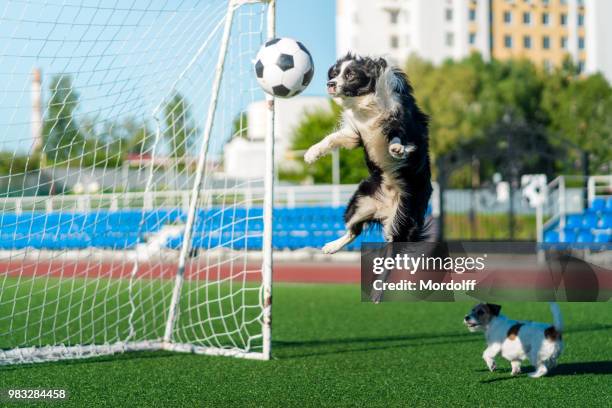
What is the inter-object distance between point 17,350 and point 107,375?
3.93ft

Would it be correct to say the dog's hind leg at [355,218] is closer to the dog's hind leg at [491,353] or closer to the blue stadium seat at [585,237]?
the dog's hind leg at [491,353]

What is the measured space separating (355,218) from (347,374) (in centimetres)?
205

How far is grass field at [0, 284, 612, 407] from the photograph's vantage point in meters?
5.82

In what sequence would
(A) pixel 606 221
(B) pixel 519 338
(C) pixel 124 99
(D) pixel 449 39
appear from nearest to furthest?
1. (B) pixel 519 338
2. (C) pixel 124 99
3. (A) pixel 606 221
4. (D) pixel 449 39

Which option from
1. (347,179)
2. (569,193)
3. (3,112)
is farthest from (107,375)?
(347,179)

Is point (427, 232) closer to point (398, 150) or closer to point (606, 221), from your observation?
point (398, 150)

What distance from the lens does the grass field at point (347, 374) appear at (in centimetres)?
582

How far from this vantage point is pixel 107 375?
680 centimetres

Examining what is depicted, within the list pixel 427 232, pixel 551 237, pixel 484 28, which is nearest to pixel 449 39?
pixel 484 28

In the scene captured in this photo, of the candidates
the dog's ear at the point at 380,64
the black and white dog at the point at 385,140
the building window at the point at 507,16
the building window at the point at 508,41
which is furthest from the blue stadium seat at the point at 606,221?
the building window at the point at 507,16

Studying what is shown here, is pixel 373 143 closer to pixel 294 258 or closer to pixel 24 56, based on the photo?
pixel 24 56

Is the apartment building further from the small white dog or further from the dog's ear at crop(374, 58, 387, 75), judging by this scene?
the dog's ear at crop(374, 58, 387, 75)

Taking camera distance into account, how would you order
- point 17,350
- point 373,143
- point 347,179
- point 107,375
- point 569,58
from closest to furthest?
point 373,143 < point 107,375 < point 17,350 < point 347,179 < point 569,58

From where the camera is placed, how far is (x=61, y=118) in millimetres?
7449
